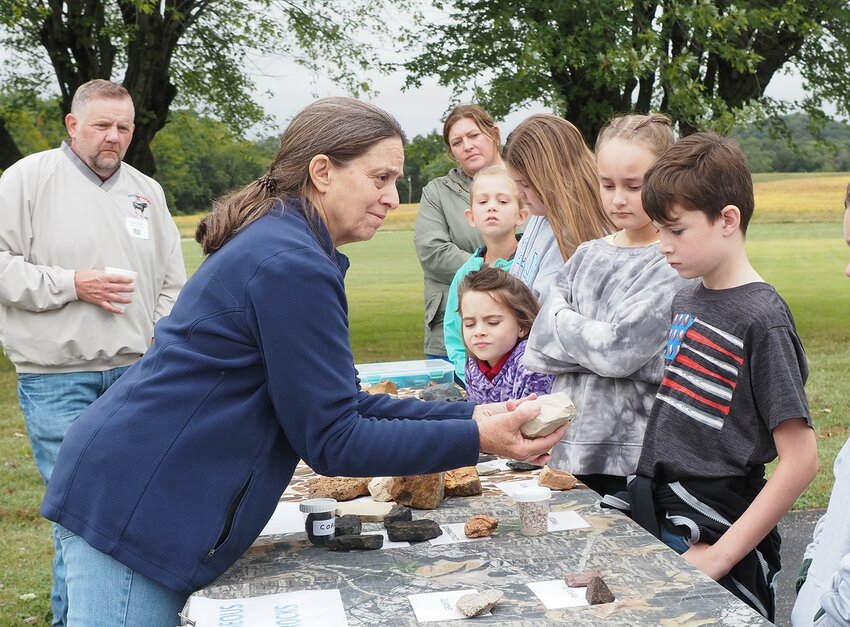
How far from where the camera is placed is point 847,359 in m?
11.6

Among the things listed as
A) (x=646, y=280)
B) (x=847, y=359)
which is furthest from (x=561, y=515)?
(x=847, y=359)

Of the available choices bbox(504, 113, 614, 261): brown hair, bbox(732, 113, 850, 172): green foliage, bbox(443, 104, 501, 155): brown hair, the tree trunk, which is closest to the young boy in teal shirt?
bbox(504, 113, 614, 261): brown hair

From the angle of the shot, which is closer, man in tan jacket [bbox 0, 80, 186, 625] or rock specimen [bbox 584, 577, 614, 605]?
rock specimen [bbox 584, 577, 614, 605]

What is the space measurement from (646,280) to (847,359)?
33.3 feet

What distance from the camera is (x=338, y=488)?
105 inches

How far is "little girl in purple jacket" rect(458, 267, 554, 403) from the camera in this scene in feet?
10.6

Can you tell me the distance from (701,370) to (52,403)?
2.96 meters

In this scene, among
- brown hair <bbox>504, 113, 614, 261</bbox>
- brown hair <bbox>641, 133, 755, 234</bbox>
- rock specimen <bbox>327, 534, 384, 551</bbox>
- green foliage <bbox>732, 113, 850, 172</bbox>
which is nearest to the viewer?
rock specimen <bbox>327, 534, 384, 551</bbox>

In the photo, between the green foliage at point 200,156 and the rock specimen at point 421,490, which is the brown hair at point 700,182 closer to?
the rock specimen at point 421,490

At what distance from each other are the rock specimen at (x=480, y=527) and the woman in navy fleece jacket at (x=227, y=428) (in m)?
0.27

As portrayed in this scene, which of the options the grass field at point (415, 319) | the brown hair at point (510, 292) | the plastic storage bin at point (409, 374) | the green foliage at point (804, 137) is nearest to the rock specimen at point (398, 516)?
the brown hair at point (510, 292)

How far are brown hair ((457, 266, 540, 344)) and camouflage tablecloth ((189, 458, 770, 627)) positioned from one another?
0.96m

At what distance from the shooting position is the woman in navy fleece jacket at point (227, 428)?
189cm

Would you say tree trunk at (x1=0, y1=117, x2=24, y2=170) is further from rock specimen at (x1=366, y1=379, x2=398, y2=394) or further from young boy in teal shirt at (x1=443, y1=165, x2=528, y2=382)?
rock specimen at (x1=366, y1=379, x2=398, y2=394)
